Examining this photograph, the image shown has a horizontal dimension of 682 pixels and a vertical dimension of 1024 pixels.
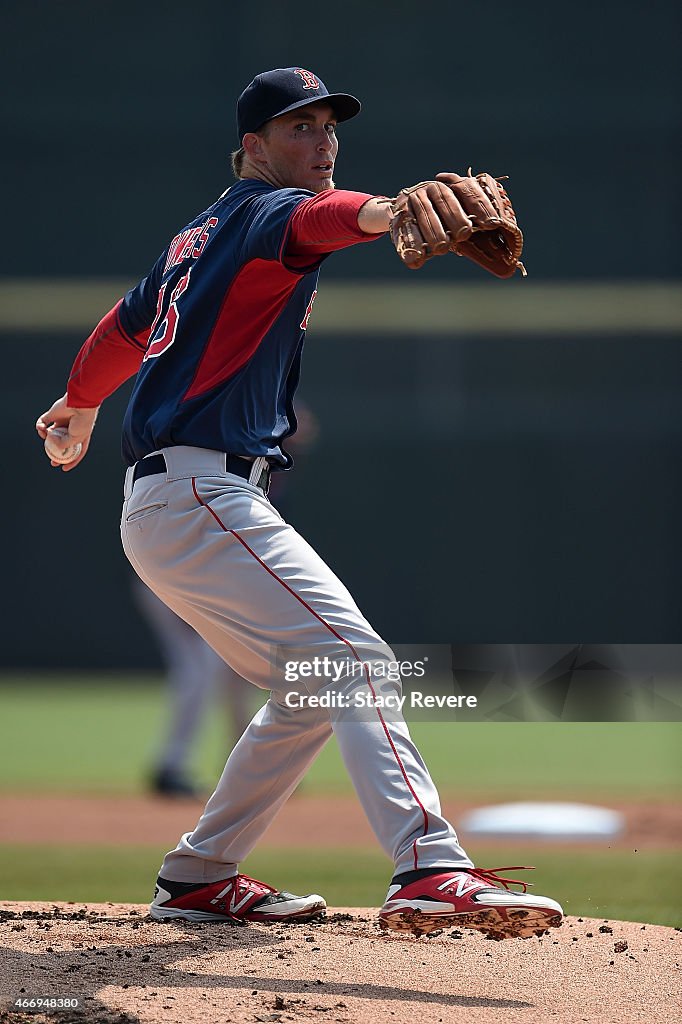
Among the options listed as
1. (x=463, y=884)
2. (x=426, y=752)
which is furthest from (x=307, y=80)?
(x=426, y=752)

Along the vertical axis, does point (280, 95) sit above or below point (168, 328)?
above

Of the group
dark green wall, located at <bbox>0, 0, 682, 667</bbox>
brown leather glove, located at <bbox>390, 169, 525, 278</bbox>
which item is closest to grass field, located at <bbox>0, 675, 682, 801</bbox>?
dark green wall, located at <bbox>0, 0, 682, 667</bbox>

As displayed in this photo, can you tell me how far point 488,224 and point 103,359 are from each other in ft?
3.39

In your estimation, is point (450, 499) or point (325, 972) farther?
point (450, 499)

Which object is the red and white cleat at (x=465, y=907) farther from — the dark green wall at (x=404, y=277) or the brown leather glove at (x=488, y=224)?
the dark green wall at (x=404, y=277)

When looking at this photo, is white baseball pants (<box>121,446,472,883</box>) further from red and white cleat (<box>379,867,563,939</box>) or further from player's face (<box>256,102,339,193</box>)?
player's face (<box>256,102,339,193</box>)

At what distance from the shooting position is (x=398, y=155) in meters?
12.5

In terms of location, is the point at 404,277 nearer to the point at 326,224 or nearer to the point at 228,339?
the point at 228,339

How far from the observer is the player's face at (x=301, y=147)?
2.52 m

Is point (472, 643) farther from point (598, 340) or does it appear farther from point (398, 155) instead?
point (398, 155)

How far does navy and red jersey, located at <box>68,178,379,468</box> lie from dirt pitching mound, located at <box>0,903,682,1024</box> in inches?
35.6

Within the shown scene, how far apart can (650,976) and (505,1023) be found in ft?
1.38

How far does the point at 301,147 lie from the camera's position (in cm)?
253

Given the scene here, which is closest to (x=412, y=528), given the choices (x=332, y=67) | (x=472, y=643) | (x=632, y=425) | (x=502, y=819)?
(x=472, y=643)
